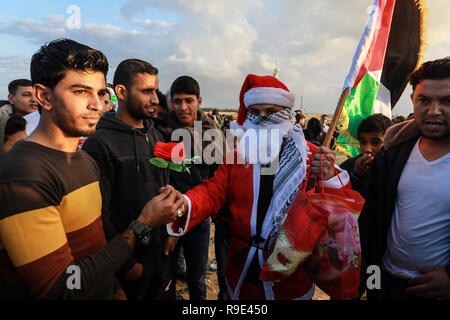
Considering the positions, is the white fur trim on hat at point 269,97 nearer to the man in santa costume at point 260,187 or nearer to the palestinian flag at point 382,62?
the man in santa costume at point 260,187

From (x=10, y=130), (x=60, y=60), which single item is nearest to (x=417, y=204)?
(x=60, y=60)

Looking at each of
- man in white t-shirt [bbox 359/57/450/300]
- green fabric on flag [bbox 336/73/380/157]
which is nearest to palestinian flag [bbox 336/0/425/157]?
green fabric on flag [bbox 336/73/380/157]

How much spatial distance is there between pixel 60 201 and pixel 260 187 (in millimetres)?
1444

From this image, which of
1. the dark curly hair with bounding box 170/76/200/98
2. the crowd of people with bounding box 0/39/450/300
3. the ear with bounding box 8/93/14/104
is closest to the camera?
the crowd of people with bounding box 0/39/450/300

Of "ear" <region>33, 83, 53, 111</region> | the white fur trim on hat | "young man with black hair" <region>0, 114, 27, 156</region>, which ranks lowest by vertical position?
"young man with black hair" <region>0, 114, 27, 156</region>

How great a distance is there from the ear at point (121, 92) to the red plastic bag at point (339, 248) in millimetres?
2196

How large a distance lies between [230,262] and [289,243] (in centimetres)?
77

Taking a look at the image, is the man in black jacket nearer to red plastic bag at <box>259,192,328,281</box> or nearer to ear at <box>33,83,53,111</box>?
ear at <box>33,83,53,111</box>

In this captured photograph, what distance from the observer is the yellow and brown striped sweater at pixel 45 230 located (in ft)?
3.86

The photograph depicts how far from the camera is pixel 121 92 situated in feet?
8.85

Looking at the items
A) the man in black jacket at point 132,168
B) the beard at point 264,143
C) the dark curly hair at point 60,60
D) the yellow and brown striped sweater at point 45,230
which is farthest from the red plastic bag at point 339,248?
the dark curly hair at point 60,60

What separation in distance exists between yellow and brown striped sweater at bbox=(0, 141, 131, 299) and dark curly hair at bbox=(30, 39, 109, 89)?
1.50ft

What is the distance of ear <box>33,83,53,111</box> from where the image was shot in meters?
1.51

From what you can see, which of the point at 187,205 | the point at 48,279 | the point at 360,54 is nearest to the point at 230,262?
the point at 187,205
